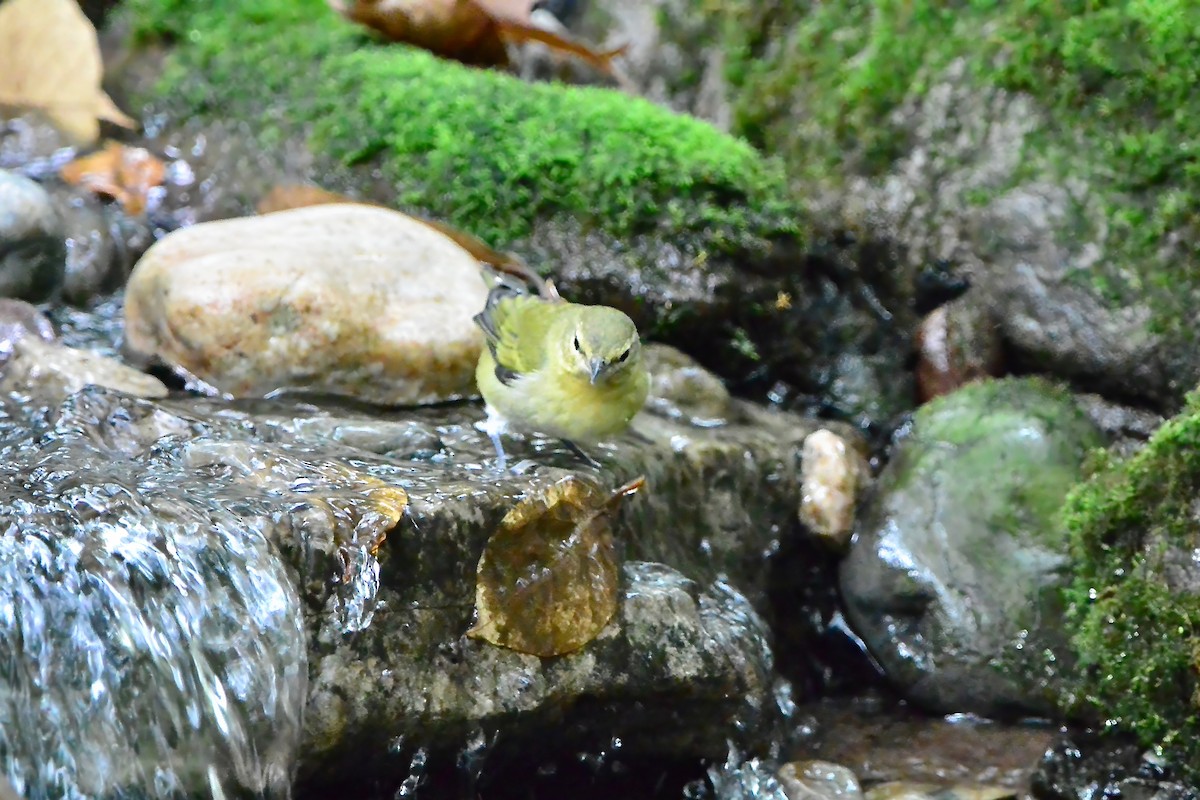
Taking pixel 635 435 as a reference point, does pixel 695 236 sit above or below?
above

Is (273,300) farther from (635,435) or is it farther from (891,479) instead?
(891,479)

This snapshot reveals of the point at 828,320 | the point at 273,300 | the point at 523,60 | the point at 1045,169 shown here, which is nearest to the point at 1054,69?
the point at 1045,169

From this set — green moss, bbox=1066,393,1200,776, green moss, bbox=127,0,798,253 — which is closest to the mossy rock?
green moss, bbox=127,0,798,253

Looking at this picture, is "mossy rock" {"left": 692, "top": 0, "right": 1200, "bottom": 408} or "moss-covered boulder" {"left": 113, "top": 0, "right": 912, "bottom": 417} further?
"moss-covered boulder" {"left": 113, "top": 0, "right": 912, "bottom": 417}

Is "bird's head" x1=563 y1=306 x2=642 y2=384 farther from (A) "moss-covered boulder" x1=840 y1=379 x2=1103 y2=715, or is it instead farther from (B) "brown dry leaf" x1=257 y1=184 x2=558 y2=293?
(A) "moss-covered boulder" x1=840 y1=379 x2=1103 y2=715

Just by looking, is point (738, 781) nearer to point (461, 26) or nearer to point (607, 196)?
point (607, 196)

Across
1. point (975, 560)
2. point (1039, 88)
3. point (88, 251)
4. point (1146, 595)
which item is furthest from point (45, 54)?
point (1146, 595)
